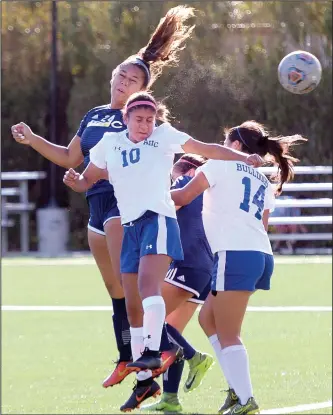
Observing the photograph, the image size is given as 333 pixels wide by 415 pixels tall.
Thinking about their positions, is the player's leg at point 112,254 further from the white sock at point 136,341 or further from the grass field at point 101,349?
the grass field at point 101,349

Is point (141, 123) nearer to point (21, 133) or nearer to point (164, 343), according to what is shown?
point (21, 133)

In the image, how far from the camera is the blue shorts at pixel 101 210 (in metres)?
6.76

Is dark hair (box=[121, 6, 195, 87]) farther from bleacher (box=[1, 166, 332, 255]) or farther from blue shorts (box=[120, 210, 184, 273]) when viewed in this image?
bleacher (box=[1, 166, 332, 255])

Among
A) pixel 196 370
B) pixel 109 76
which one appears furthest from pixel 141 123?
pixel 109 76

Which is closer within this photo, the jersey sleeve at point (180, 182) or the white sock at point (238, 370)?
the white sock at point (238, 370)

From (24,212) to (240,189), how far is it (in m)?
17.3

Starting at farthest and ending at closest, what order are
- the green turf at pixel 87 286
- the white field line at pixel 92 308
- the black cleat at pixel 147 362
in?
the green turf at pixel 87 286, the white field line at pixel 92 308, the black cleat at pixel 147 362

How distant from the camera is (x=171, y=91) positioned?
7926 mm

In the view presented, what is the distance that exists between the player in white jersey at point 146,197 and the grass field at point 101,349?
1629 millimetres

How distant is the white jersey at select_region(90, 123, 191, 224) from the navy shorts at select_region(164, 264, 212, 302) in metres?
1.05

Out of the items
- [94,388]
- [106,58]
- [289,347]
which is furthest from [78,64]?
[94,388]

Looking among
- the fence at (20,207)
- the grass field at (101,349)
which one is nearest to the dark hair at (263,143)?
the grass field at (101,349)

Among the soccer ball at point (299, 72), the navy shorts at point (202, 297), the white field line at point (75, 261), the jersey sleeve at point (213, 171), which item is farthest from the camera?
the white field line at point (75, 261)

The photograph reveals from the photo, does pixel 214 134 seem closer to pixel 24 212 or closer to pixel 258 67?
pixel 258 67
